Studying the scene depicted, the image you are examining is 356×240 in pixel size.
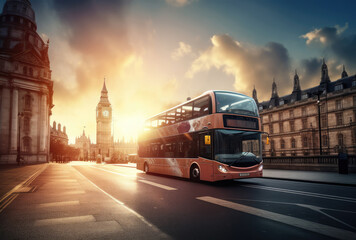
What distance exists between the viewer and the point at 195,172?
12.1 meters

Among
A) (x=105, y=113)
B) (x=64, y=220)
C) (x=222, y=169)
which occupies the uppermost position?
(x=105, y=113)

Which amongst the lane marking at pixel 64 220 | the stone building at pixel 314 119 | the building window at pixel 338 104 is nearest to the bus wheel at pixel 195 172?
the lane marking at pixel 64 220

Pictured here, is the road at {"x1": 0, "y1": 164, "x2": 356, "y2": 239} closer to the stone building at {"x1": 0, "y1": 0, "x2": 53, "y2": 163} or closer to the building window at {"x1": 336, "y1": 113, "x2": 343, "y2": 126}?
the stone building at {"x1": 0, "y1": 0, "x2": 53, "y2": 163}

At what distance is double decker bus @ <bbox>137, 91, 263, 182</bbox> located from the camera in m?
10.6

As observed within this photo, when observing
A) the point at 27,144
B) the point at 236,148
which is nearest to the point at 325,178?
the point at 236,148

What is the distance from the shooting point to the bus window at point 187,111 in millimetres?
12672

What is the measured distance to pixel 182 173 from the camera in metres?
13.1

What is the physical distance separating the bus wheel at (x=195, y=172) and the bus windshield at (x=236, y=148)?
1.70 m

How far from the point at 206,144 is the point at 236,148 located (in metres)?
1.37

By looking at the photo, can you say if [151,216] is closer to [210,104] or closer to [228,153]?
[228,153]

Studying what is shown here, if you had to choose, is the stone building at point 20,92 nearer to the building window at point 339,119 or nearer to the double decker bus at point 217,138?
the double decker bus at point 217,138

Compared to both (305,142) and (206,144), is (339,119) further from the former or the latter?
(206,144)

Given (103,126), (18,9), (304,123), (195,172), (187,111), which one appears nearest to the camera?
(195,172)

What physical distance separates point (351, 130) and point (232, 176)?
155ft
